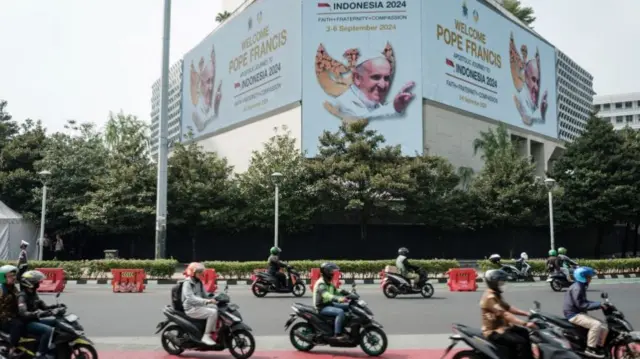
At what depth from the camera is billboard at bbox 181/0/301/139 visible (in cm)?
3631

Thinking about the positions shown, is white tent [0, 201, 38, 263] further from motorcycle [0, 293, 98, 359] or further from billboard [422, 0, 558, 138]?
motorcycle [0, 293, 98, 359]

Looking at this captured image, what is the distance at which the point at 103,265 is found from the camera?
68.4 feet

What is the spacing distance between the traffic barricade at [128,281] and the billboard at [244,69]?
19.6 metres

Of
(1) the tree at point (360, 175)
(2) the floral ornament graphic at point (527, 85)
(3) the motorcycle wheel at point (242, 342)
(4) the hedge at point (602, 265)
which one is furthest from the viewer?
(2) the floral ornament graphic at point (527, 85)

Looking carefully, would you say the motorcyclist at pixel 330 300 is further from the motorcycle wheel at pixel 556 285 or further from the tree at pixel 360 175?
the tree at pixel 360 175

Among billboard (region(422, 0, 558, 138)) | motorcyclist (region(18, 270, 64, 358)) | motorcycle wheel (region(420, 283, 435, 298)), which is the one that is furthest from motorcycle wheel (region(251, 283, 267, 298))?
billboard (region(422, 0, 558, 138))

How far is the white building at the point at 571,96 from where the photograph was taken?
51662 mm

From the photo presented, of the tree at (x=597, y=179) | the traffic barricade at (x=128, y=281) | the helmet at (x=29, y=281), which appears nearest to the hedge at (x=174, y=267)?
the traffic barricade at (x=128, y=281)

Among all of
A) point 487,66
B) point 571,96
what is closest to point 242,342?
point 487,66

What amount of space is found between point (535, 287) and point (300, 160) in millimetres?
14556

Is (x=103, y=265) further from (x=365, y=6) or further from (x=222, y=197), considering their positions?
(x=365, y=6)

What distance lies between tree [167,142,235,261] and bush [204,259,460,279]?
776 centimetres

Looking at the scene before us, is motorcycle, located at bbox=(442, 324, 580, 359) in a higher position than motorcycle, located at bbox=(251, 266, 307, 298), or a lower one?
higher

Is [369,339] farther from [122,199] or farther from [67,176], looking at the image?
[67,176]
